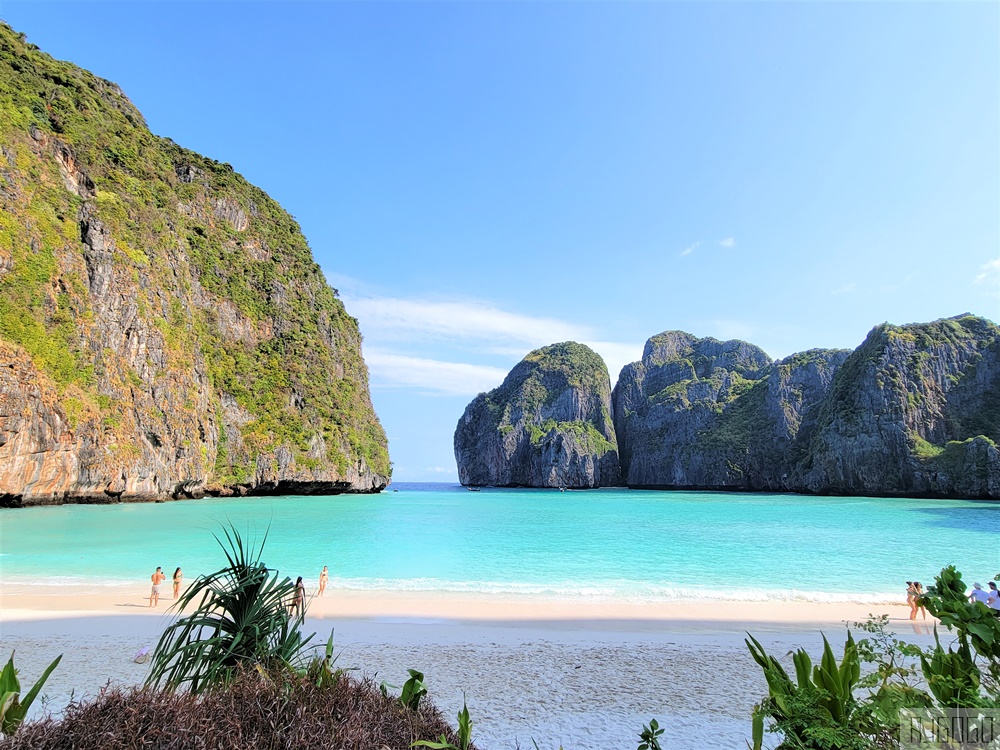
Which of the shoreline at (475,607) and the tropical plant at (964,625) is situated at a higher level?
the tropical plant at (964,625)

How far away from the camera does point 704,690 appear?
630 centimetres

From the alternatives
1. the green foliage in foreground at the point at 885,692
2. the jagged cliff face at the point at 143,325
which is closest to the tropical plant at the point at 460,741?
the green foliage in foreground at the point at 885,692

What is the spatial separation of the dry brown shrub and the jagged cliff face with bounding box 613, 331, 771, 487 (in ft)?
388

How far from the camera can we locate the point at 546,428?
130 m

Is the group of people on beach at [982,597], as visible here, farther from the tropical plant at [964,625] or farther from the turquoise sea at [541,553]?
the turquoise sea at [541,553]

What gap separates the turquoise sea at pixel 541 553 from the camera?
1434cm

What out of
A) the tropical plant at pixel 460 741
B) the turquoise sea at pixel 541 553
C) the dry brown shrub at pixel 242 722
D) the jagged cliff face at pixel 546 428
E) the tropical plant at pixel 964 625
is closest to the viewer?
the dry brown shrub at pixel 242 722

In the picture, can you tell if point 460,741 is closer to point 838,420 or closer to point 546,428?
point 838,420

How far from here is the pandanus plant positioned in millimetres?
2545

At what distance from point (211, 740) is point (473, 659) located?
6245 mm

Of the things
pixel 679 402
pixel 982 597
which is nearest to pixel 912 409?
pixel 679 402

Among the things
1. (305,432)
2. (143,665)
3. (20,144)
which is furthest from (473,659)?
(305,432)

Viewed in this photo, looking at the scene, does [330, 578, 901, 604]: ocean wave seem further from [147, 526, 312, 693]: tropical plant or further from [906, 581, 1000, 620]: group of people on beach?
[147, 526, 312, 693]: tropical plant

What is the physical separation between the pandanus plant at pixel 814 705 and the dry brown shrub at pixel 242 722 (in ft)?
5.79
